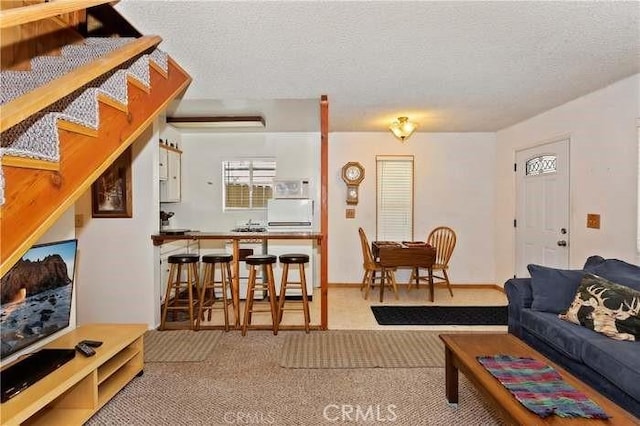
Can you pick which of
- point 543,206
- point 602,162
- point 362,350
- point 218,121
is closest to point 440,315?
point 362,350

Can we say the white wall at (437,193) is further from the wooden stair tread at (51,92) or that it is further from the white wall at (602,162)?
the wooden stair tread at (51,92)

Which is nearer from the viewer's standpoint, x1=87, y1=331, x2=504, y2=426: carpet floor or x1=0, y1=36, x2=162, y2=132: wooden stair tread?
x1=0, y1=36, x2=162, y2=132: wooden stair tread

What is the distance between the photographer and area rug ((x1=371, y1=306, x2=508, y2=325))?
12.9 ft

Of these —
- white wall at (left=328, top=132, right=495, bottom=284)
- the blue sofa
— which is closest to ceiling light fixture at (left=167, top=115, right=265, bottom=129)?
white wall at (left=328, top=132, right=495, bottom=284)

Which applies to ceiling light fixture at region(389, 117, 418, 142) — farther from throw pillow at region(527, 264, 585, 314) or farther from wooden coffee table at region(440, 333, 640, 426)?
wooden coffee table at region(440, 333, 640, 426)

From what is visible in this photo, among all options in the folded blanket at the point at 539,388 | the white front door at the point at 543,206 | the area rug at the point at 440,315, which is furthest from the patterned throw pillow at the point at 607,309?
the white front door at the point at 543,206

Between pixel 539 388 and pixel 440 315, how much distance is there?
8.39 ft

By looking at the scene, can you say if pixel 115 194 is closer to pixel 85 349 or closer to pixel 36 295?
pixel 36 295

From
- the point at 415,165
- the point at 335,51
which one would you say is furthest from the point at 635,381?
the point at 415,165

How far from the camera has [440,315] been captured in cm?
418

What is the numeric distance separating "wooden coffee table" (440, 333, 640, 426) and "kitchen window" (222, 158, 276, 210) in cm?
390

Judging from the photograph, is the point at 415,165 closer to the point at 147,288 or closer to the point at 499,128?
the point at 499,128

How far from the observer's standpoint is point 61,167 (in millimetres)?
1491

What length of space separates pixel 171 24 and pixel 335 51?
42.0 inches
